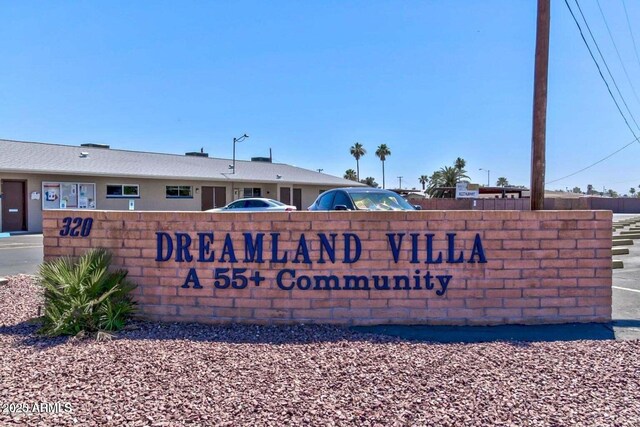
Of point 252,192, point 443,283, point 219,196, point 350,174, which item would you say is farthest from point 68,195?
point 350,174

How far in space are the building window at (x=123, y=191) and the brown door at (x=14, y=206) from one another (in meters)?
4.62

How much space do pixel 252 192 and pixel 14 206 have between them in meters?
16.4

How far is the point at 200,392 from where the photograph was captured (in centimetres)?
402

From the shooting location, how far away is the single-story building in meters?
25.1

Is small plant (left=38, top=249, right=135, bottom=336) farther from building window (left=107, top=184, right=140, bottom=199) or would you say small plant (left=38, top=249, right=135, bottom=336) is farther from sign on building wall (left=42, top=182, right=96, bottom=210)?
building window (left=107, top=184, right=140, bottom=199)

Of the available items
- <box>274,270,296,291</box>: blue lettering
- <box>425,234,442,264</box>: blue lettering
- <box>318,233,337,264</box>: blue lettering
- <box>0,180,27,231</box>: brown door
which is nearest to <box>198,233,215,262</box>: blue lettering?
<box>274,270,296,291</box>: blue lettering

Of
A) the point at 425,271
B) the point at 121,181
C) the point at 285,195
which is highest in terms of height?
the point at 121,181

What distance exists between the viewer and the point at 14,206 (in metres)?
24.8

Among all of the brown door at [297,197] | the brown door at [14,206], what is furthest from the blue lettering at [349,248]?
the brown door at [297,197]

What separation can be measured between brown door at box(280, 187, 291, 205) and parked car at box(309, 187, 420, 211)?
95.7 feet

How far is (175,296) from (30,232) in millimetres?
22604

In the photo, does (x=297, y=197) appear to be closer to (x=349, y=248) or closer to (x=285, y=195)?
(x=285, y=195)

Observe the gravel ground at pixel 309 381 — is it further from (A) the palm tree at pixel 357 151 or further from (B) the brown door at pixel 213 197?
(A) the palm tree at pixel 357 151

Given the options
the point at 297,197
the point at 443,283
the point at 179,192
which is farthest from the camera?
the point at 297,197
